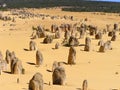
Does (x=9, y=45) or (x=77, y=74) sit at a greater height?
(x=9, y=45)

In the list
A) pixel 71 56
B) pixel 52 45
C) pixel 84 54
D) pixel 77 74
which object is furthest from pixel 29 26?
pixel 77 74

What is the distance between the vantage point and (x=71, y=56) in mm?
24984

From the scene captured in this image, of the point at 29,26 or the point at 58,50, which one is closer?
the point at 58,50

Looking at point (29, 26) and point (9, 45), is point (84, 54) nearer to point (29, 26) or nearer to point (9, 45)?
point (9, 45)

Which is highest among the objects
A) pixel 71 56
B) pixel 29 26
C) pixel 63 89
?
pixel 29 26

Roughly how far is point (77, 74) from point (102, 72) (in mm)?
1719

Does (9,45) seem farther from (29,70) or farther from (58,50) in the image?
(29,70)

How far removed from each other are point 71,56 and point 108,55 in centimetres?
497

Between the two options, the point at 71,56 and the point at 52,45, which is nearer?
the point at 71,56

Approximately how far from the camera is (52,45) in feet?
108

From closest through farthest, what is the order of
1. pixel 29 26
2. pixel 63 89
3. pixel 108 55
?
pixel 63 89
pixel 108 55
pixel 29 26

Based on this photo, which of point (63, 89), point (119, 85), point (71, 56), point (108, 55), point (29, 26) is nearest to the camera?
point (63, 89)

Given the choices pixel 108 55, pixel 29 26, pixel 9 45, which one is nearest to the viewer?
pixel 108 55

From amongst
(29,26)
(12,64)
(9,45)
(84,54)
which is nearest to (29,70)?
(12,64)
